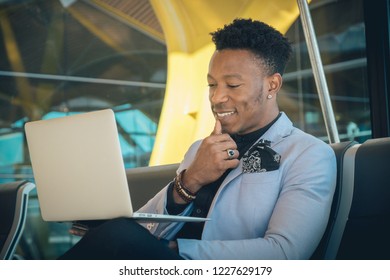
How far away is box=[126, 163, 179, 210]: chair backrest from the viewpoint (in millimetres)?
2201

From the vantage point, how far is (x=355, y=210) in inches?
62.2

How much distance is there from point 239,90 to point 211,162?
23 centimetres

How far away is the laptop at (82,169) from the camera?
1.36 meters

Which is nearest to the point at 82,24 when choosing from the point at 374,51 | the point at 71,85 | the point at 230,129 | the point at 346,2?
the point at 71,85

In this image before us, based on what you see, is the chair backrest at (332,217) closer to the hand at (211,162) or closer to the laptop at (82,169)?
the hand at (211,162)

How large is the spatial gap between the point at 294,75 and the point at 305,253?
2.71 meters

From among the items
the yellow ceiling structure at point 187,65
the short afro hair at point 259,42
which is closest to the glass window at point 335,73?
the yellow ceiling structure at point 187,65

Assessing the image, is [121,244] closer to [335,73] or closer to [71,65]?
[335,73]

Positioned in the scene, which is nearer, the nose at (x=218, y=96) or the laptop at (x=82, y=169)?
the laptop at (x=82, y=169)

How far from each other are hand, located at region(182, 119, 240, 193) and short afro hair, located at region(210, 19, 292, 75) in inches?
10.1

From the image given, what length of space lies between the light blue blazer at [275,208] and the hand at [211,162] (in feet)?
0.11

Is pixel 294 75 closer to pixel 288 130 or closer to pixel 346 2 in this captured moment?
pixel 346 2

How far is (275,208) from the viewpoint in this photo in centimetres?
152
